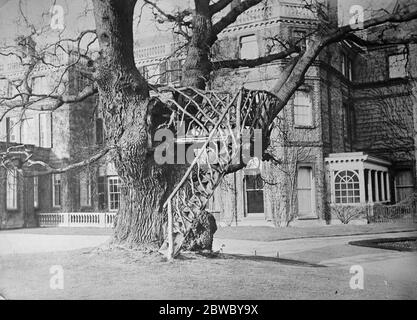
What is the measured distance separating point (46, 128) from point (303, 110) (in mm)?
5515

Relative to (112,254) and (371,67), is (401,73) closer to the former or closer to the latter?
(371,67)

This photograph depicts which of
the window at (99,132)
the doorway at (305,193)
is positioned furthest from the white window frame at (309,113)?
the window at (99,132)

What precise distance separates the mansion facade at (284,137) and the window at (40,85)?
37 millimetres

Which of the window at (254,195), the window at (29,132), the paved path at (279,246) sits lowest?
the paved path at (279,246)

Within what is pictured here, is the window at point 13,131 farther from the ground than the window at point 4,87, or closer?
closer

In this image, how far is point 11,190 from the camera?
760cm

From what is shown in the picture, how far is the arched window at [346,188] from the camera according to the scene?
724 centimetres

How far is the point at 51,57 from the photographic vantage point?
7.60 m

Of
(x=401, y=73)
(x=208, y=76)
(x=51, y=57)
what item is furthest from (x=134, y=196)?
(x=401, y=73)

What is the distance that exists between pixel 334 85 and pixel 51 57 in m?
5.19

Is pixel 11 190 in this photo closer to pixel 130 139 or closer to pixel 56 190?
pixel 56 190

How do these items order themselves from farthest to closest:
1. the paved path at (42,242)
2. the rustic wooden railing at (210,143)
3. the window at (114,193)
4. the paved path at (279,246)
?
the window at (114,193) < the paved path at (42,242) < the paved path at (279,246) < the rustic wooden railing at (210,143)

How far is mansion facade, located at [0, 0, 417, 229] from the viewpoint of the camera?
646 centimetres

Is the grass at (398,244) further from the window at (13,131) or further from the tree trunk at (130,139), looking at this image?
the window at (13,131)
